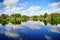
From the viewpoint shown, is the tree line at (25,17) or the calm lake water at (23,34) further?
the tree line at (25,17)

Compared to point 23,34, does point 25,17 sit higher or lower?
higher

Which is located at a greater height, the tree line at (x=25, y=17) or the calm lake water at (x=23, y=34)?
the tree line at (x=25, y=17)

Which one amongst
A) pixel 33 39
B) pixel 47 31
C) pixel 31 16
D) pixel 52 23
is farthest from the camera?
pixel 52 23

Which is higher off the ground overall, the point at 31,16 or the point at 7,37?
the point at 31,16

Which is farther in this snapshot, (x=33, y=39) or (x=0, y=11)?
(x=0, y=11)

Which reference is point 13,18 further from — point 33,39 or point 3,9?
point 33,39

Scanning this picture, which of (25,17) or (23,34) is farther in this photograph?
(25,17)

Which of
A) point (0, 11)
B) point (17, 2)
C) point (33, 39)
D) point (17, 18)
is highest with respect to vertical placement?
point (17, 2)

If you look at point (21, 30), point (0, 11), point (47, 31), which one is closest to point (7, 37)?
point (21, 30)

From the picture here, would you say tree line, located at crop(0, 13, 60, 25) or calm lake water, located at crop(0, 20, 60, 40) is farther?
tree line, located at crop(0, 13, 60, 25)

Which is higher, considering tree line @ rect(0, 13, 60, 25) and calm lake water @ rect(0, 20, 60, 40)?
tree line @ rect(0, 13, 60, 25)

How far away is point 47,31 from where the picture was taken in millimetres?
3449

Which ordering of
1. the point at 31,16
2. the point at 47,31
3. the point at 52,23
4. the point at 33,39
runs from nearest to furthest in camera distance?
the point at 33,39 → the point at 47,31 → the point at 31,16 → the point at 52,23

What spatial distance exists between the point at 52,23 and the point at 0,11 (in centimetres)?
187
